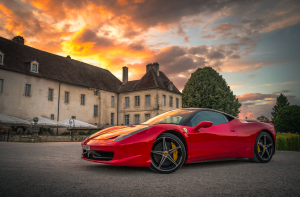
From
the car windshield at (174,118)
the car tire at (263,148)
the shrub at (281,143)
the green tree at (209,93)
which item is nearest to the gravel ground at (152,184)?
the car windshield at (174,118)

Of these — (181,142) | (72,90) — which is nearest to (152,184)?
(181,142)

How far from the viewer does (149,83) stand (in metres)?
41.4

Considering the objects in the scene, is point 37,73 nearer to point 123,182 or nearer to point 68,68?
point 68,68

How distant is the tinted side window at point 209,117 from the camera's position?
5334mm

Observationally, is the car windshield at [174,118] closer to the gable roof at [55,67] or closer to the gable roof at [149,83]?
the gable roof at [55,67]

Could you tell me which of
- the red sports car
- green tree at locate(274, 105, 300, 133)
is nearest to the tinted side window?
the red sports car

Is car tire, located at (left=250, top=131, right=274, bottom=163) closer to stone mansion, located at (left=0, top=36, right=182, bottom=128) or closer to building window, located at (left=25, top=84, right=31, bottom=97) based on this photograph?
stone mansion, located at (left=0, top=36, right=182, bottom=128)

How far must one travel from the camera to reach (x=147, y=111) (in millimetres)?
41000

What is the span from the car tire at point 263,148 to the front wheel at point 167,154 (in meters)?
2.41

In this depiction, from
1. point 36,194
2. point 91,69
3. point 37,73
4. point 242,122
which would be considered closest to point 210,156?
point 242,122

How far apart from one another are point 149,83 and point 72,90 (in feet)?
42.7

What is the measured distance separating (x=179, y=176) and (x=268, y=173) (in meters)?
1.75

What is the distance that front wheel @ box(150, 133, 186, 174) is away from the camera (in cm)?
→ 440

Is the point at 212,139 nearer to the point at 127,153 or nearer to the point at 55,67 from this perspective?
the point at 127,153
